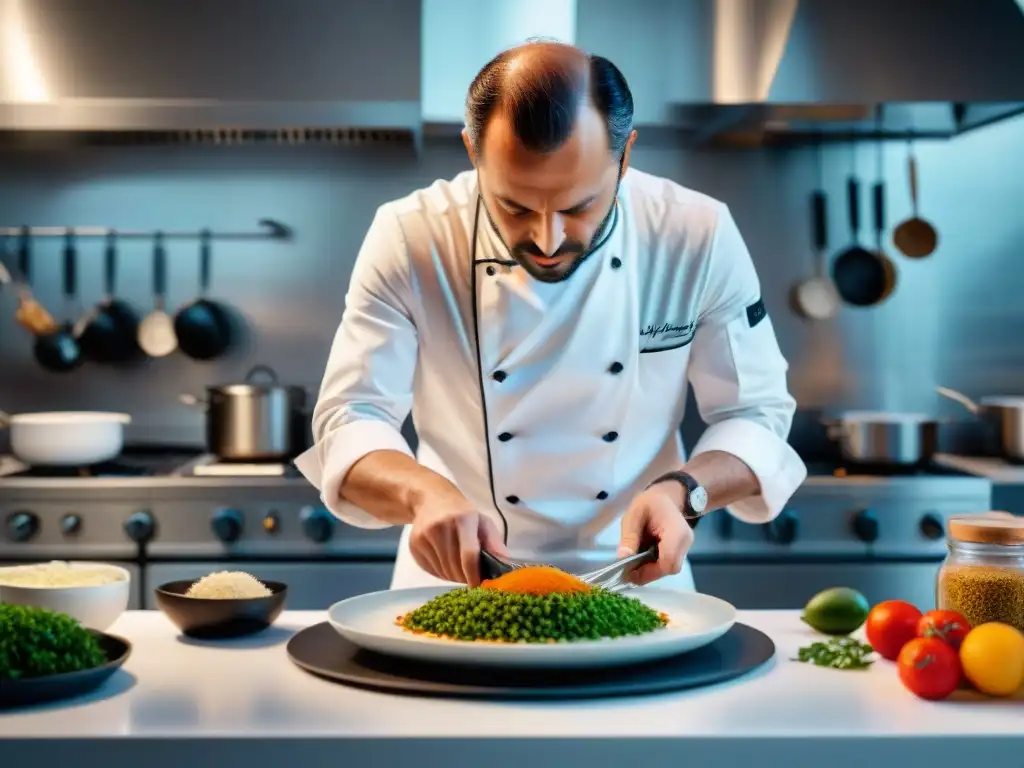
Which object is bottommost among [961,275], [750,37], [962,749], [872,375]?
[962,749]

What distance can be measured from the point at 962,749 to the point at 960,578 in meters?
0.32

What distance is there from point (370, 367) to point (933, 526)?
1658mm

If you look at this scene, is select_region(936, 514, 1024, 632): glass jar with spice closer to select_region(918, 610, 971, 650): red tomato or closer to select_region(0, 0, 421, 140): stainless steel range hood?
select_region(918, 610, 971, 650): red tomato

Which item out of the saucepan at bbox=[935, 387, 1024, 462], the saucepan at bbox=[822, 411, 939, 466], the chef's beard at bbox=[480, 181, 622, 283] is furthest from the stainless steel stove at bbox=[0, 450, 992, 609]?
the chef's beard at bbox=[480, 181, 622, 283]

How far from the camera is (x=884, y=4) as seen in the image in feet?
10.5

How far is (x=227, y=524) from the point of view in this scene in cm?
300

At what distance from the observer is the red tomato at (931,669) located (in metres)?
1.32

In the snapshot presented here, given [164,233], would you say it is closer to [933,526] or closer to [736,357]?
[736,357]

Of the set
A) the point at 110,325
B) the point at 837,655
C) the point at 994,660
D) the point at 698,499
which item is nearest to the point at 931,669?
the point at 994,660

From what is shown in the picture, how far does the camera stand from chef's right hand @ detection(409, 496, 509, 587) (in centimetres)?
155

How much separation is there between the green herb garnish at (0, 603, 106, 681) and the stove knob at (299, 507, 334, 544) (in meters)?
1.63

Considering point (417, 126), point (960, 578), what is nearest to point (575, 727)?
point (960, 578)

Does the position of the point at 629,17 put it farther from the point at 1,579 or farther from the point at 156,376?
the point at 1,579

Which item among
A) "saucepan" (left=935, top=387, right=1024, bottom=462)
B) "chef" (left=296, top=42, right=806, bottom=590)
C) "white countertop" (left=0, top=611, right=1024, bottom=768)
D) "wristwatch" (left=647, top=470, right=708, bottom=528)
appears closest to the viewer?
"white countertop" (left=0, top=611, right=1024, bottom=768)
